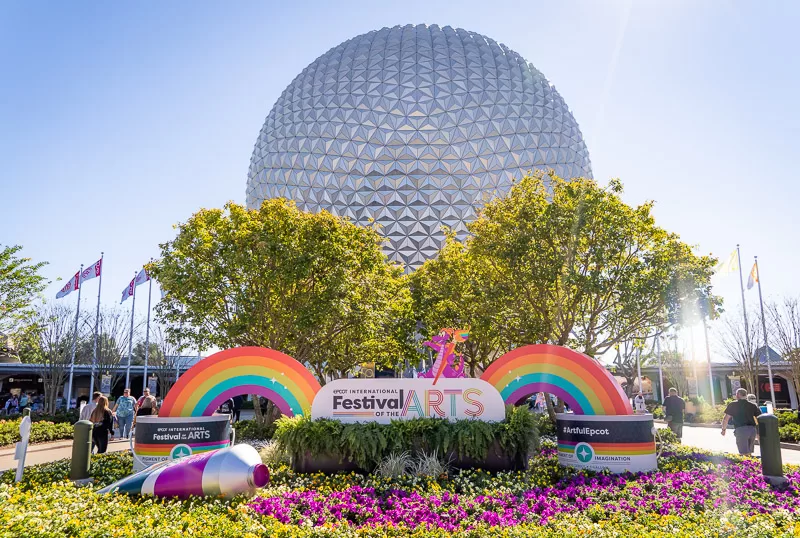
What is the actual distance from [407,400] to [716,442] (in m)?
15.4

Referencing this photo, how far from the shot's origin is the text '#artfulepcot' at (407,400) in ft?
45.8

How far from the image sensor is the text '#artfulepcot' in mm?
13953

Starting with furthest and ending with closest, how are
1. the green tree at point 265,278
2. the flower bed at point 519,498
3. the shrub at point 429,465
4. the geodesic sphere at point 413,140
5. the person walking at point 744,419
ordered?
the geodesic sphere at point 413,140
the green tree at point 265,278
the person walking at point 744,419
the shrub at point 429,465
the flower bed at point 519,498

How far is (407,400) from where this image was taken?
14.1 metres

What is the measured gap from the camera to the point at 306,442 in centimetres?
1303

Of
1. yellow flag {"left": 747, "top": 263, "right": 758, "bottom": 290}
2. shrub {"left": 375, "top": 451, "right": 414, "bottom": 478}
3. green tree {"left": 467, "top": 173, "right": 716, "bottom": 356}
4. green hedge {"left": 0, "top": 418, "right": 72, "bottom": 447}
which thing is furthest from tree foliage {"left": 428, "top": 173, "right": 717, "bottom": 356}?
green hedge {"left": 0, "top": 418, "right": 72, "bottom": 447}

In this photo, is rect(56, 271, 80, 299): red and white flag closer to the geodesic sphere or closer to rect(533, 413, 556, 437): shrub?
the geodesic sphere

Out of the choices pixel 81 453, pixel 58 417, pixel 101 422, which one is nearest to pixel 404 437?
pixel 81 453

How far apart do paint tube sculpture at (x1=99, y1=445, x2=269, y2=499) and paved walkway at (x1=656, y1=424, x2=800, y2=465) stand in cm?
1404

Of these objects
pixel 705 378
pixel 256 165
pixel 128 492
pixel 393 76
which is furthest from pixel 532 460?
pixel 705 378

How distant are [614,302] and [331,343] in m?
13.2

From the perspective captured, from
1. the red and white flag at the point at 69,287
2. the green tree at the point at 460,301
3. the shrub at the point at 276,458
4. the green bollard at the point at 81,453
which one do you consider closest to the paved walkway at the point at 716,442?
the green tree at the point at 460,301

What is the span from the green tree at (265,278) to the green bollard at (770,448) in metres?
15.1

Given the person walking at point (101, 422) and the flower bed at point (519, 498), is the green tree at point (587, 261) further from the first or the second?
the person walking at point (101, 422)
